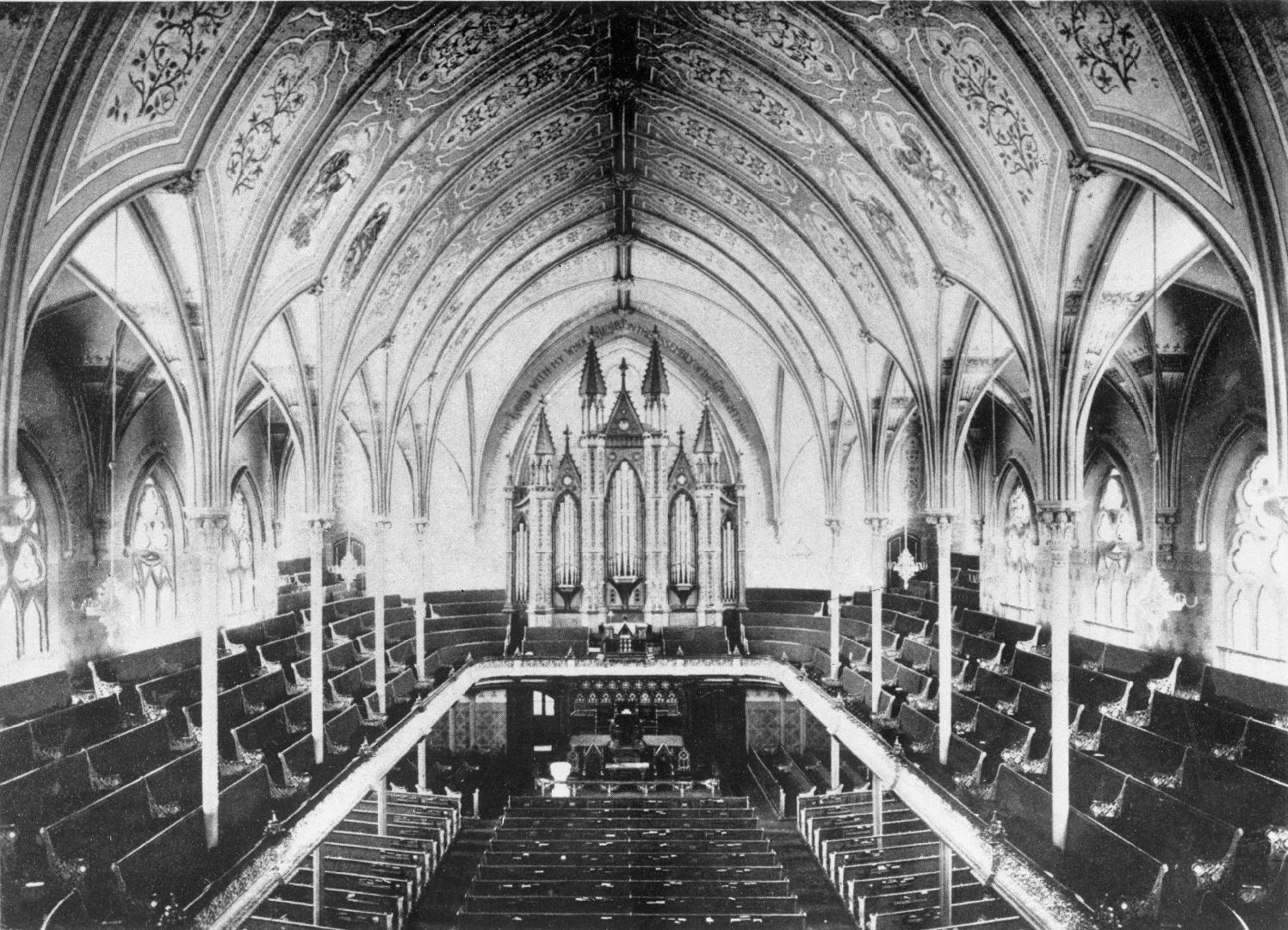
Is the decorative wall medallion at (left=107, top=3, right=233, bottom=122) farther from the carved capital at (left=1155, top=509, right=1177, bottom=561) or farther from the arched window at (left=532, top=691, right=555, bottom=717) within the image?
the arched window at (left=532, top=691, right=555, bottom=717)

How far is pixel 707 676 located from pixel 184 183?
70.9 ft

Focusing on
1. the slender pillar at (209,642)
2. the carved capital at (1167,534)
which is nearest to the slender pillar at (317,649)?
the slender pillar at (209,642)

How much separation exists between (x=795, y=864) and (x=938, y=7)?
14832 mm

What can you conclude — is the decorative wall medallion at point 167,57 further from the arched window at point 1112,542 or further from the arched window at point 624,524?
the arched window at point 624,524

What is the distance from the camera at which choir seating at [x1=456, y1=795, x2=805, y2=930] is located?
13.4m

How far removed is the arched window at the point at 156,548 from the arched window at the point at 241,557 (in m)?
3.05

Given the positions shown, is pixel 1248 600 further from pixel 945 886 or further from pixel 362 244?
pixel 362 244

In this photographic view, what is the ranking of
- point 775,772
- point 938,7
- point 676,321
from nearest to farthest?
point 938,7
point 775,772
point 676,321

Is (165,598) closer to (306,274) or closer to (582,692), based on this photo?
(582,692)

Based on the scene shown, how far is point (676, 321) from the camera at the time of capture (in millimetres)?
32375

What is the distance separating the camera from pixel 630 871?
597 inches

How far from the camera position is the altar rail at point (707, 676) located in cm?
1148

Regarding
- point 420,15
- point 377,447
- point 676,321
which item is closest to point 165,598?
point 377,447

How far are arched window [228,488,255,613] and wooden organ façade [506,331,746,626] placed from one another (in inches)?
313
